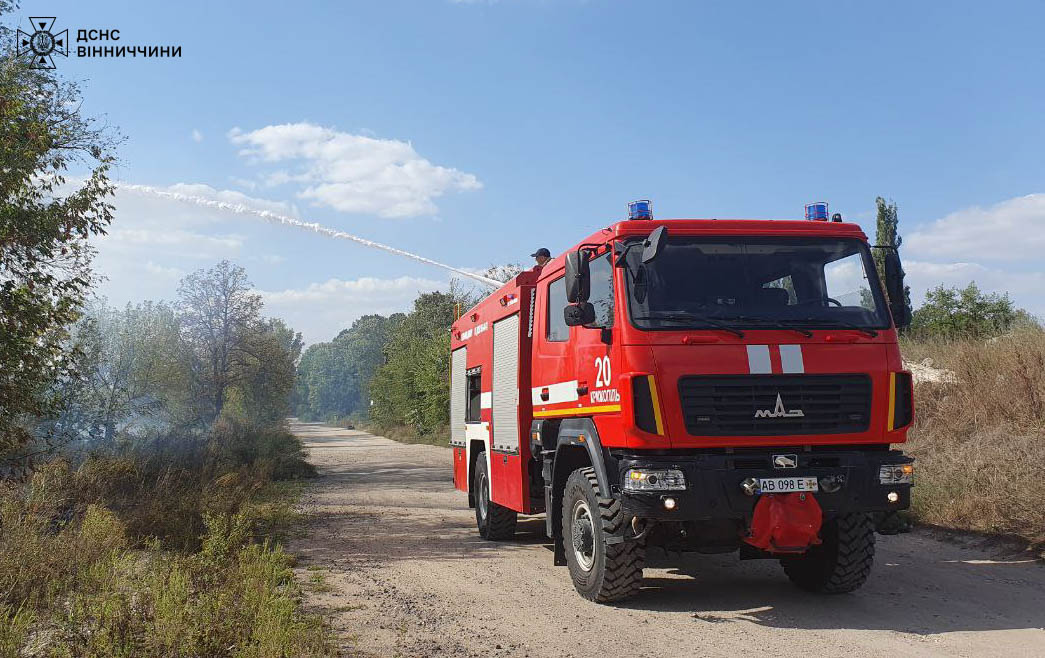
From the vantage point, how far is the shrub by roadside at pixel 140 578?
485cm

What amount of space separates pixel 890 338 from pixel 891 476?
42.9 inches

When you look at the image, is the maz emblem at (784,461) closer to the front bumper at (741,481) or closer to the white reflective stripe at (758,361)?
the front bumper at (741,481)

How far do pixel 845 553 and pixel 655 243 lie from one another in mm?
3105

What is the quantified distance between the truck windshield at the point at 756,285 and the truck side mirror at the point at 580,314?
41cm

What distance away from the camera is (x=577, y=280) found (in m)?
6.55

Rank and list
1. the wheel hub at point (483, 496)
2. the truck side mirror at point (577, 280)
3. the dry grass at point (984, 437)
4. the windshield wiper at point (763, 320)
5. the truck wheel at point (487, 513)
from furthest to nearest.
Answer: the wheel hub at point (483, 496) < the truck wheel at point (487, 513) < the dry grass at point (984, 437) < the truck side mirror at point (577, 280) < the windshield wiper at point (763, 320)

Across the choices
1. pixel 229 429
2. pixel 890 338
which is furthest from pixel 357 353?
pixel 890 338

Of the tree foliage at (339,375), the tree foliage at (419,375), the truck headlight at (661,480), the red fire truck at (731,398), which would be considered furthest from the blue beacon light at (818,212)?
the tree foliage at (339,375)

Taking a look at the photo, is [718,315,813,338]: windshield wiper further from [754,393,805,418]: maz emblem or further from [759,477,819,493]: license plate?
[759,477,819,493]: license plate

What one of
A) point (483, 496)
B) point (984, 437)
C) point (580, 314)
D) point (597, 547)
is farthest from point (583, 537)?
point (984, 437)

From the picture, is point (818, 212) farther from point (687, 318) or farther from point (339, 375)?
point (339, 375)

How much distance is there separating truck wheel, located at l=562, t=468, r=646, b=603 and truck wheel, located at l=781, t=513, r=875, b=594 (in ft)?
5.51

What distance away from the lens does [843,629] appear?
5.76 metres

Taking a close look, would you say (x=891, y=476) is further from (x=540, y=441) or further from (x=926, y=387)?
(x=926, y=387)
